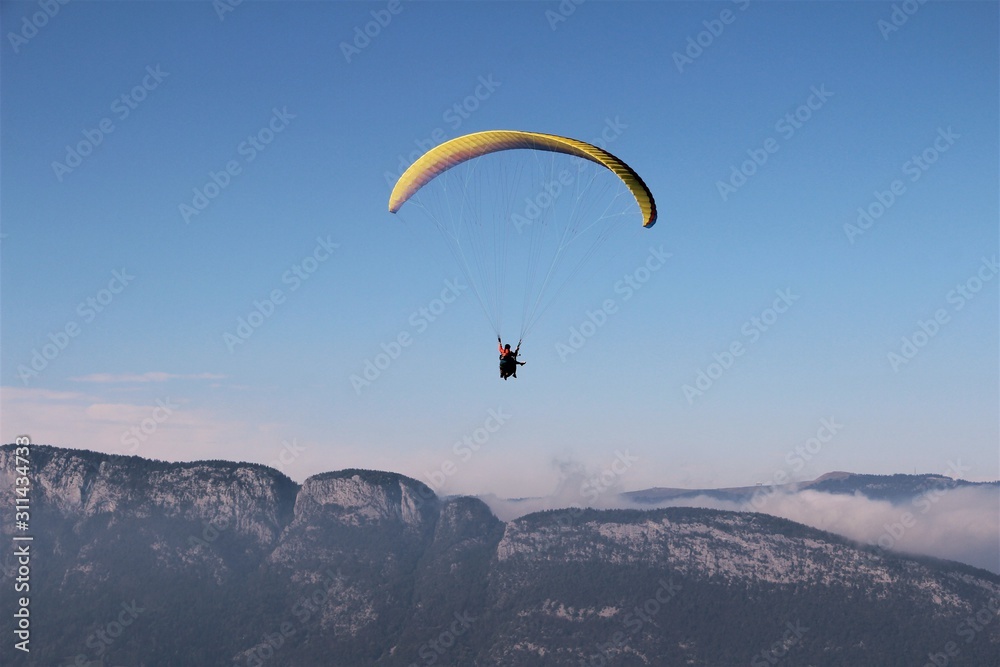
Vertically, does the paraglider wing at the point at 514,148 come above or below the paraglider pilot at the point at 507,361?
above

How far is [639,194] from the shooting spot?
72688mm

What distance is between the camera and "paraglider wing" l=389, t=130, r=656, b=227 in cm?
7069

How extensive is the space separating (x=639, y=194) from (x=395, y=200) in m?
19.9

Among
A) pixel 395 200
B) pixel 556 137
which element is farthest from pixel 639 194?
pixel 395 200

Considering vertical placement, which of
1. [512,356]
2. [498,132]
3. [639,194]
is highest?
[498,132]

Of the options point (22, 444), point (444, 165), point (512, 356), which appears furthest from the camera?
point (22, 444)

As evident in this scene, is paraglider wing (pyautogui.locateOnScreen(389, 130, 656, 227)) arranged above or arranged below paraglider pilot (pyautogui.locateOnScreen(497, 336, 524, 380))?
above

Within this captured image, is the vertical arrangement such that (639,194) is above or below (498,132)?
below

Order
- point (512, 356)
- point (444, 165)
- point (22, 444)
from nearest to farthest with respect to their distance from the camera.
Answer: point (512, 356) → point (444, 165) → point (22, 444)

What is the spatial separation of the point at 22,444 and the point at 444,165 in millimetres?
76527

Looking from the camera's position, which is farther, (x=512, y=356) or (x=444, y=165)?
(x=444, y=165)

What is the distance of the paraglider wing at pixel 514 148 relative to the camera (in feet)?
232

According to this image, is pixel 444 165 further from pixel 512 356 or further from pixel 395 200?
pixel 512 356

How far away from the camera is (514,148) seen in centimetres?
7319
